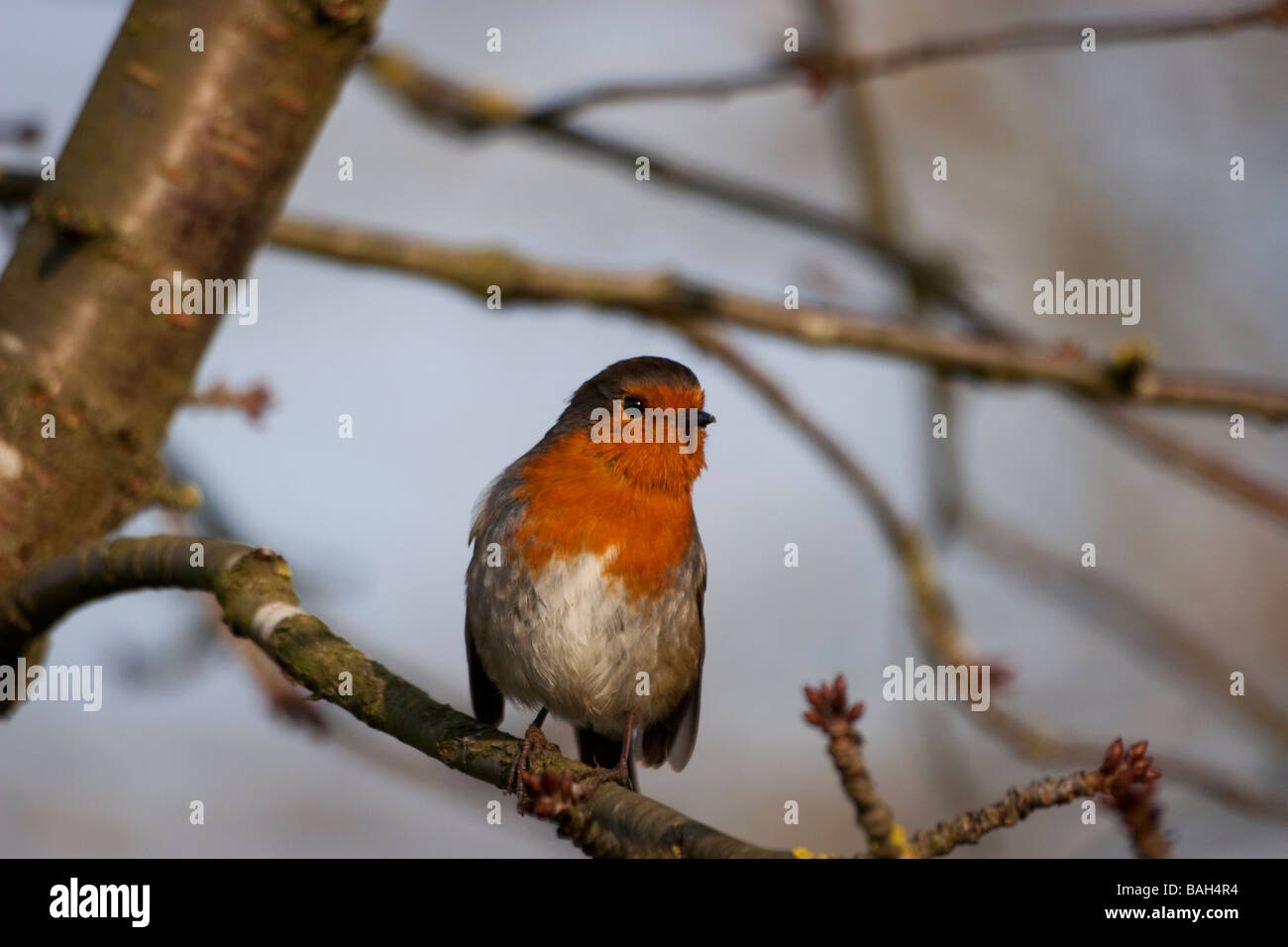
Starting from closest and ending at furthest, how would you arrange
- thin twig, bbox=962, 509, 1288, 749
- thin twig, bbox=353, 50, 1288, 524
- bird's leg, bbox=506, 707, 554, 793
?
bird's leg, bbox=506, 707, 554, 793
thin twig, bbox=353, 50, 1288, 524
thin twig, bbox=962, 509, 1288, 749

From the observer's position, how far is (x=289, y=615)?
7.66 ft

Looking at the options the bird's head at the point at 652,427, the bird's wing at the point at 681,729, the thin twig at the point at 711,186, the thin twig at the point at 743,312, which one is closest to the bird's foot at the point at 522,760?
the bird's head at the point at 652,427

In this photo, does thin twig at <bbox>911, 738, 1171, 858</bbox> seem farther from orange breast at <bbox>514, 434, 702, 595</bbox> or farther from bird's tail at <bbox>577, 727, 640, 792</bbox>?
bird's tail at <bbox>577, 727, 640, 792</bbox>

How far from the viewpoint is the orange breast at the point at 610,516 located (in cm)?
368

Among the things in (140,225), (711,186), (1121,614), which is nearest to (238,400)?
(140,225)

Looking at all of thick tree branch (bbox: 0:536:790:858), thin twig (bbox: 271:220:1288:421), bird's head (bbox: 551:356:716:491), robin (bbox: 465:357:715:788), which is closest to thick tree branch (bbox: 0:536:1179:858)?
thick tree branch (bbox: 0:536:790:858)

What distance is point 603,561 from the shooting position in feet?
12.0

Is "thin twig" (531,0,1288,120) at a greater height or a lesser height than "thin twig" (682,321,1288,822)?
greater

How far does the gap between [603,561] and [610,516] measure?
0.44 ft

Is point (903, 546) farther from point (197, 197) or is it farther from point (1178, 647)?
point (197, 197)

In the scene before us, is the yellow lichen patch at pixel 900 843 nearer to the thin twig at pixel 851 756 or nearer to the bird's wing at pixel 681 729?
the thin twig at pixel 851 756

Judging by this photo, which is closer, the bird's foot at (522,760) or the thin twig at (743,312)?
the bird's foot at (522,760)

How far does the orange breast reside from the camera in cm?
368

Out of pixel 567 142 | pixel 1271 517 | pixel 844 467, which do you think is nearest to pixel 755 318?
pixel 844 467
